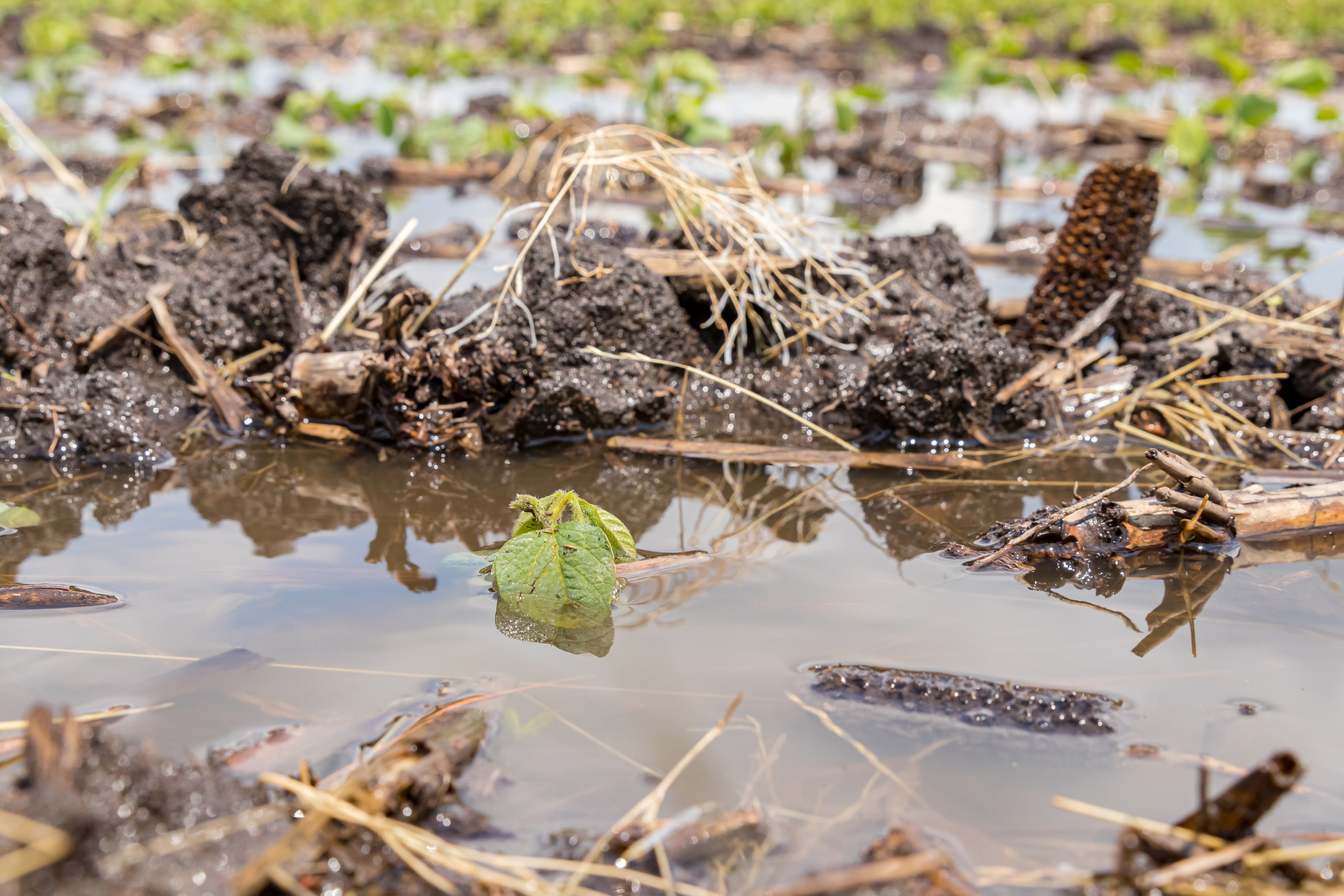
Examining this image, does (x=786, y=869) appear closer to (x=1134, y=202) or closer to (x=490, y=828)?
(x=490, y=828)

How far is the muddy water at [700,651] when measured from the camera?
183cm

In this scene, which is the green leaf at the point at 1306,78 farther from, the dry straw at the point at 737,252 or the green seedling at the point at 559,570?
the green seedling at the point at 559,570

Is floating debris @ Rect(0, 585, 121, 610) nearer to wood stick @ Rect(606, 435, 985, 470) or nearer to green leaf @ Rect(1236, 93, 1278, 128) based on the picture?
wood stick @ Rect(606, 435, 985, 470)

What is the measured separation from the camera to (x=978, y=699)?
204cm

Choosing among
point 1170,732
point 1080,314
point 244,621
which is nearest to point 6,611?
point 244,621

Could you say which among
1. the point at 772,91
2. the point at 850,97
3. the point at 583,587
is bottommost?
the point at 583,587

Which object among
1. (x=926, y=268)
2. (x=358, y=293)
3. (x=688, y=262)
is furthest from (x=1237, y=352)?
(x=358, y=293)

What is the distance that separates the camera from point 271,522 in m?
2.86

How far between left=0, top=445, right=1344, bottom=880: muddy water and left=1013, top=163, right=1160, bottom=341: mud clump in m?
1.23

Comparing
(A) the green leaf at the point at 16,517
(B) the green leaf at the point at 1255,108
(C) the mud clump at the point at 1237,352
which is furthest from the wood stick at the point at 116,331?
(B) the green leaf at the point at 1255,108

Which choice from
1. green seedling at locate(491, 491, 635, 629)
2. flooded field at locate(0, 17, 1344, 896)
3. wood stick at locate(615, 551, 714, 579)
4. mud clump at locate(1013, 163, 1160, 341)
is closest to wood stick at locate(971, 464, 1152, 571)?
flooded field at locate(0, 17, 1344, 896)

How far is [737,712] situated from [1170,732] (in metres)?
0.91

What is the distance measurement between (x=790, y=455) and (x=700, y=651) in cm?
125

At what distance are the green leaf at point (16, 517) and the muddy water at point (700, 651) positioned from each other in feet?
0.14
